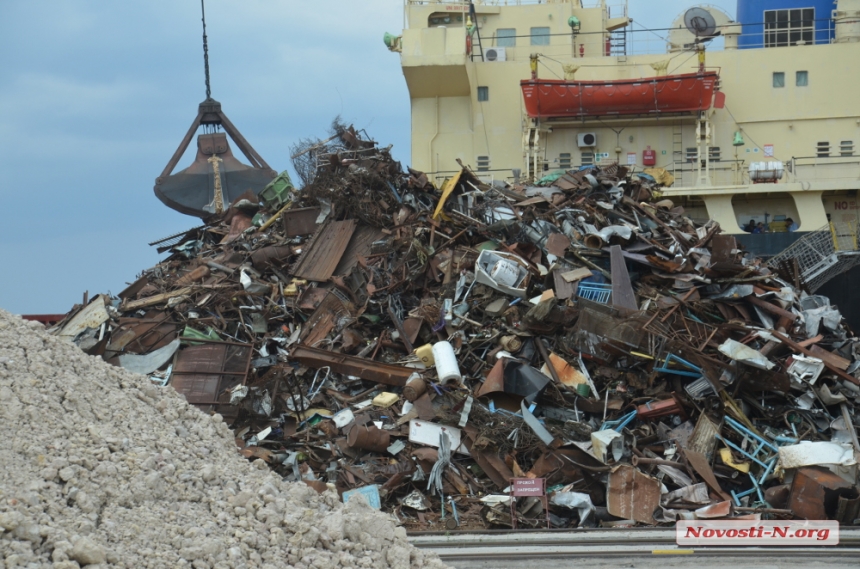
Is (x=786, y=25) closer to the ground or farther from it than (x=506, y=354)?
farther from it

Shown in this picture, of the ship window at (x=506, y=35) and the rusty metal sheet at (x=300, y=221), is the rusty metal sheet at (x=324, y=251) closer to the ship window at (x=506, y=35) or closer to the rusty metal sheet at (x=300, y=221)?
the rusty metal sheet at (x=300, y=221)

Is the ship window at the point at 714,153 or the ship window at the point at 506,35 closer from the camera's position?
the ship window at the point at 714,153

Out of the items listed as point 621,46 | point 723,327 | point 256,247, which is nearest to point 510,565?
point 723,327

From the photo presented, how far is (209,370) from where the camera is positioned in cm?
1355

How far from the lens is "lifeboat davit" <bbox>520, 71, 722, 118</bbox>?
21.6 meters

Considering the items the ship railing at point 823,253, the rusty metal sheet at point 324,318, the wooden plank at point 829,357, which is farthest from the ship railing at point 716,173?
the rusty metal sheet at point 324,318

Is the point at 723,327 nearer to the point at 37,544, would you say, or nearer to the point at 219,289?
the point at 219,289

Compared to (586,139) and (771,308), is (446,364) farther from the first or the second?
(586,139)

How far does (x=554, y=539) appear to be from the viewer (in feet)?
33.1

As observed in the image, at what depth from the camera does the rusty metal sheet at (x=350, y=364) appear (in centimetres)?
1310

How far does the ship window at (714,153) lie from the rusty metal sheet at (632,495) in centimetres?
1376

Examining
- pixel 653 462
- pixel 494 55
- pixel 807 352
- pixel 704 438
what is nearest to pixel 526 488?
pixel 653 462

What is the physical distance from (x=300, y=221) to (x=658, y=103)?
9.72 metres

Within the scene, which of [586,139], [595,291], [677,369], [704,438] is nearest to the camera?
[704,438]
